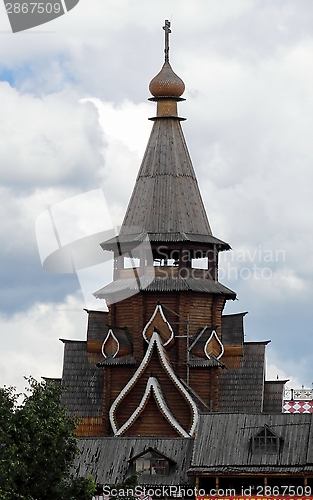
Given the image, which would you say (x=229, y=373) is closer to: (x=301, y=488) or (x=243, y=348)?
(x=243, y=348)

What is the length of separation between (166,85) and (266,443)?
17473mm

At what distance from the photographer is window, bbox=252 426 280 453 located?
154ft

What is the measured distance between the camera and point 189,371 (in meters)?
55.5

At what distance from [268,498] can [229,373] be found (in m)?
12.4

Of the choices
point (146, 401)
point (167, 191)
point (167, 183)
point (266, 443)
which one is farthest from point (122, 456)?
point (167, 183)

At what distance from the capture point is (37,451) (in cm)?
4153

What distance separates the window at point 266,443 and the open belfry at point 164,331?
9.87 ft

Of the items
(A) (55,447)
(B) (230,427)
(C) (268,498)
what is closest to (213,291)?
(B) (230,427)

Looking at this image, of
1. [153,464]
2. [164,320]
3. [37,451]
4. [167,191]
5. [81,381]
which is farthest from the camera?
[81,381]

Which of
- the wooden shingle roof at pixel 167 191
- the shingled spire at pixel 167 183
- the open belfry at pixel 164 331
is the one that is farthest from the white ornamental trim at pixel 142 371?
the wooden shingle roof at pixel 167 191

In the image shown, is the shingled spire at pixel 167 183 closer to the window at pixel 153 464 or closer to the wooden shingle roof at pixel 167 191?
the wooden shingle roof at pixel 167 191

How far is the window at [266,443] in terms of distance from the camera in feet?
154

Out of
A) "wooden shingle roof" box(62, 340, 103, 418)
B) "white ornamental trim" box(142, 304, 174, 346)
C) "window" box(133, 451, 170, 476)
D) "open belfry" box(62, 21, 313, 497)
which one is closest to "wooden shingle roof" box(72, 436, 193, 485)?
"window" box(133, 451, 170, 476)

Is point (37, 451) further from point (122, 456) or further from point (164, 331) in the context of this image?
point (164, 331)
